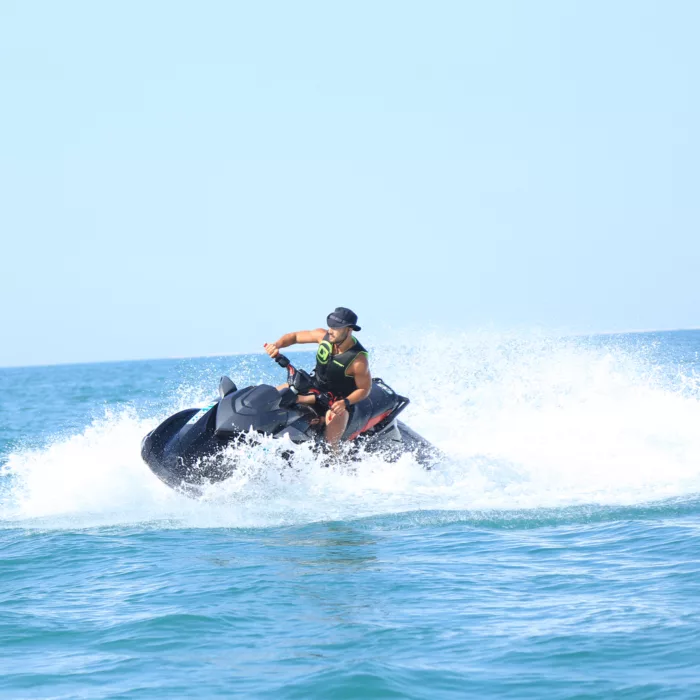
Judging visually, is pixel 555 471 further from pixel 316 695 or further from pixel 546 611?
pixel 316 695

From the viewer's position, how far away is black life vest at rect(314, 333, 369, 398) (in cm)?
860

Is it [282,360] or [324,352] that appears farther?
[324,352]

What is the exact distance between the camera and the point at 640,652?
468cm

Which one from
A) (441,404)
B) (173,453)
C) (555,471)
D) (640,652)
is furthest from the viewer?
(441,404)

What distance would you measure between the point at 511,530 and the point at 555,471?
2.76 meters

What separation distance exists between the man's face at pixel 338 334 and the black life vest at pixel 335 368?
10 cm

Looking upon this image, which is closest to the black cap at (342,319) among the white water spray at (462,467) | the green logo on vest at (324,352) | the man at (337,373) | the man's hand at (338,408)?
the man at (337,373)

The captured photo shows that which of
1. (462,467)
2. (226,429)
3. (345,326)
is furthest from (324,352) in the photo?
(462,467)

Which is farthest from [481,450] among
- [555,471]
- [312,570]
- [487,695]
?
[487,695]

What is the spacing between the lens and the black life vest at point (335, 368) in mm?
8602

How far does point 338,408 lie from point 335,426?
243 mm

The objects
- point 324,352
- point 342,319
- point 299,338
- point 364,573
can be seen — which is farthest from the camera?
point 299,338

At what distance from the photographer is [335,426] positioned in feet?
28.9

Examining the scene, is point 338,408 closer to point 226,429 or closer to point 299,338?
point 299,338
